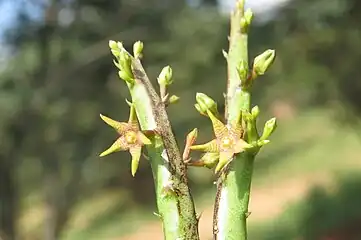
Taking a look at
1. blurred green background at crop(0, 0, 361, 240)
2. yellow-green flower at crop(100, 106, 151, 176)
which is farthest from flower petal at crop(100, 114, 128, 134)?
blurred green background at crop(0, 0, 361, 240)

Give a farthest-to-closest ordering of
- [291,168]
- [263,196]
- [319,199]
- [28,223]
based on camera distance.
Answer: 1. [291,168]
2. [263,196]
3. [28,223]
4. [319,199]

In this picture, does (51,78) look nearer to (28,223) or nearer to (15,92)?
(15,92)

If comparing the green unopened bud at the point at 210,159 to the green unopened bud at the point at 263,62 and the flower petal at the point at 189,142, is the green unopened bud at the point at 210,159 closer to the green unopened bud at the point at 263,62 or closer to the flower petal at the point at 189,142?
the flower petal at the point at 189,142

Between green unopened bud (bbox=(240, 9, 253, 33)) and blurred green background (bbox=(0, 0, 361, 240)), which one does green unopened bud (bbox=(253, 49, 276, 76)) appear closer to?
green unopened bud (bbox=(240, 9, 253, 33))

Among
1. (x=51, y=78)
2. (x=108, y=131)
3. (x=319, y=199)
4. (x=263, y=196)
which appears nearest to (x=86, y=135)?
(x=108, y=131)

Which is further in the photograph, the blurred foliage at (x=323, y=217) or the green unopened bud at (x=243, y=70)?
the blurred foliage at (x=323, y=217)

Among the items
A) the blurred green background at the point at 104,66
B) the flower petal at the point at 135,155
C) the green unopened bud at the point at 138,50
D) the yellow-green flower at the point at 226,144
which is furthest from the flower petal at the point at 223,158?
the blurred green background at the point at 104,66

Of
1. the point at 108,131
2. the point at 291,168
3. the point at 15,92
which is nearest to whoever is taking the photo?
the point at 15,92
